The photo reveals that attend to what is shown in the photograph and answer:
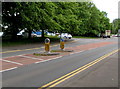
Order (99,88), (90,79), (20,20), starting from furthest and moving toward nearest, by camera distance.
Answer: (20,20), (90,79), (99,88)

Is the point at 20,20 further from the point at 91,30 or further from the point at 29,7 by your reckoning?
the point at 91,30

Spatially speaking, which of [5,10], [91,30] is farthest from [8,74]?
[91,30]

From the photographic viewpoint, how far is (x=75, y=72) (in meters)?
10.5

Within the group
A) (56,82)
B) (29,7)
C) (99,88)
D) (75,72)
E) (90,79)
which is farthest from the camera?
(29,7)

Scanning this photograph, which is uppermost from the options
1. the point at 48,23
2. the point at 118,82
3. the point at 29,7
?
the point at 29,7

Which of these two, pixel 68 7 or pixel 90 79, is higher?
pixel 68 7

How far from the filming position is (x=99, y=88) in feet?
24.6

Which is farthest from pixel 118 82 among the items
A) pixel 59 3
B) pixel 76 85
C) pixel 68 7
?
pixel 68 7

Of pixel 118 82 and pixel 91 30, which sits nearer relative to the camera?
pixel 118 82

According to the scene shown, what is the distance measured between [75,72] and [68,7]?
25449mm

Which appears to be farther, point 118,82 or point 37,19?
point 37,19

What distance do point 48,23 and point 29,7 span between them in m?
4.12

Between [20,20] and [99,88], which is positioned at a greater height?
[20,20]

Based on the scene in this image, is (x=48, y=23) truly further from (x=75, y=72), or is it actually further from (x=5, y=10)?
(x=75, y=72)
